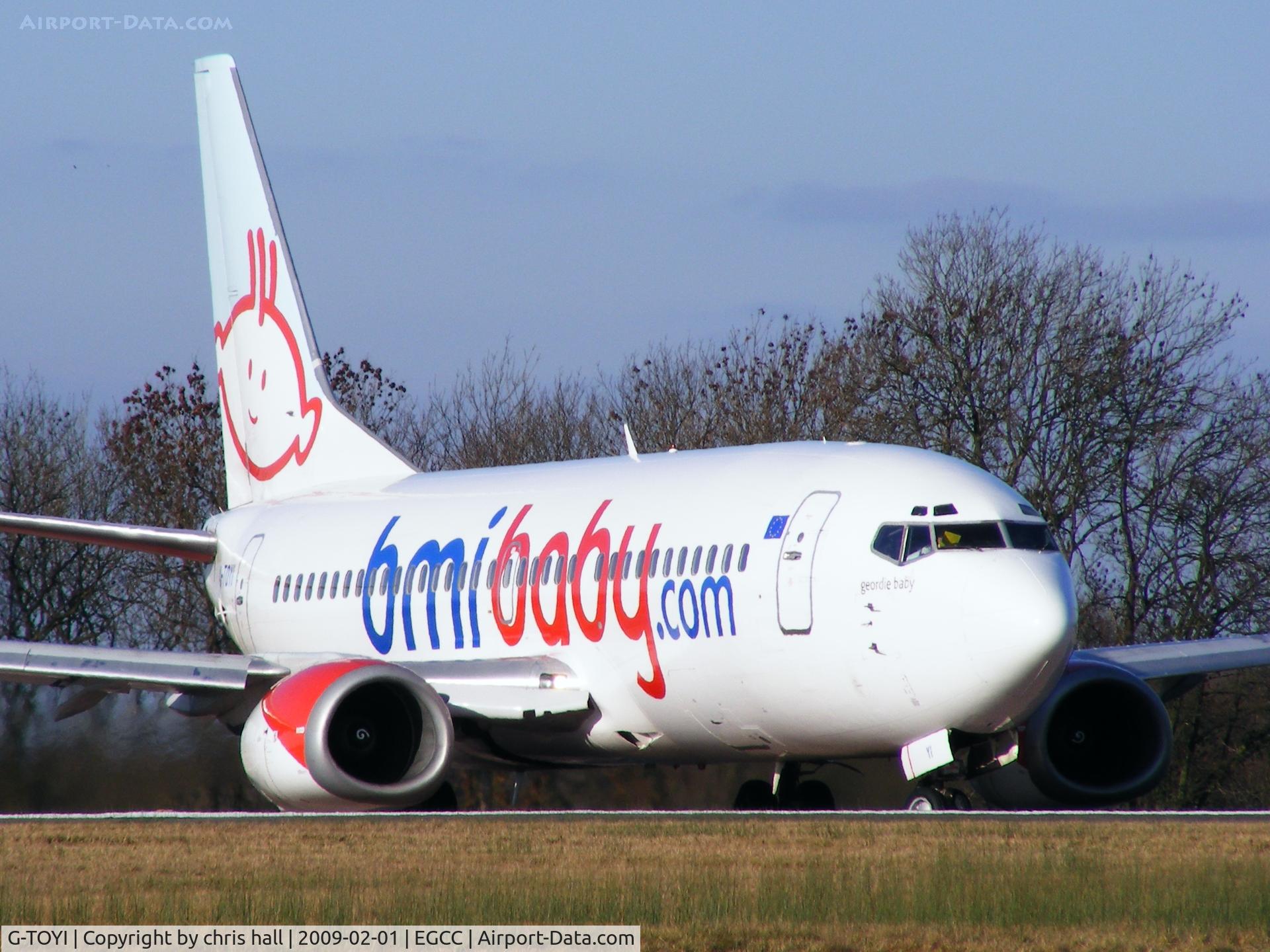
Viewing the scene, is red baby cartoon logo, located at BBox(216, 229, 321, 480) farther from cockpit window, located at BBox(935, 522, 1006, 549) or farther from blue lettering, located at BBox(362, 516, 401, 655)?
cockpit window, located at BBox(935, 522, 1006, 549)

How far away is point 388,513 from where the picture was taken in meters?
24.6

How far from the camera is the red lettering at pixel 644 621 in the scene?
19.8 m

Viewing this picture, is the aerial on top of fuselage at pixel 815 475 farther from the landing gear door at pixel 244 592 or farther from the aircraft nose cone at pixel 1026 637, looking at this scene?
the landing gear door at pixel 244 592

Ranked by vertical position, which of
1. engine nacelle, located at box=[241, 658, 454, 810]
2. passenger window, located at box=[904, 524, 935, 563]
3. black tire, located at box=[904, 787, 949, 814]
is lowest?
black tire, located at box=[904, 787, 949, 814]

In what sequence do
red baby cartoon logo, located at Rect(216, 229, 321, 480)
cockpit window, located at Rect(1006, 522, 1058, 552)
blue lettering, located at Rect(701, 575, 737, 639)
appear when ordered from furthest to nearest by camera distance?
red baby cartoon logo, located at Rect(216, 229, 321, 480), blue lettering, located at Rect(701, 575, 737, 639), cockpit window, located at Rect(1006, 522, 1058, 552)

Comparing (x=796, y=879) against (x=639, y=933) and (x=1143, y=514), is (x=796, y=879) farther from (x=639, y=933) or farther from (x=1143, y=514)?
(x=1143, y=514)

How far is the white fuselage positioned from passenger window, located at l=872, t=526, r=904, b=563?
7 cm


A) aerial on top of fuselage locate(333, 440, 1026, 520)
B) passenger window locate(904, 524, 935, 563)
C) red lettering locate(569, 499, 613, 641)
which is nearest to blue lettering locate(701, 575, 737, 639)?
aerial on top of fuselage locate(333, 440, 1026, 520)

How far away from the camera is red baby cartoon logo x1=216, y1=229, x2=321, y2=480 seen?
27688mm

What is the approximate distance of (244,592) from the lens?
26.3 meters

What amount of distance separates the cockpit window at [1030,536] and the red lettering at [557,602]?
16.3 ft

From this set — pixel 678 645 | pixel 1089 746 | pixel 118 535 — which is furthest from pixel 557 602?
pixel 118 535

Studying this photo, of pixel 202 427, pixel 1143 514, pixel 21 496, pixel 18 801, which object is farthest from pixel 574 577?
pixel 21 496

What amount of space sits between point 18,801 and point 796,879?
13.9m
